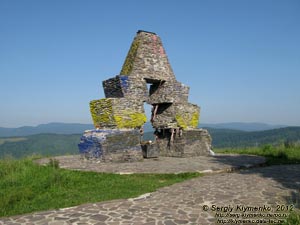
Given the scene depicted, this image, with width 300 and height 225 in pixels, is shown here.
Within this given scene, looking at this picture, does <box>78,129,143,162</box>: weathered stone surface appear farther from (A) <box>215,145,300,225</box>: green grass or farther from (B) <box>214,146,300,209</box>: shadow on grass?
(A) <box>215,145,300,225</box>: green grass

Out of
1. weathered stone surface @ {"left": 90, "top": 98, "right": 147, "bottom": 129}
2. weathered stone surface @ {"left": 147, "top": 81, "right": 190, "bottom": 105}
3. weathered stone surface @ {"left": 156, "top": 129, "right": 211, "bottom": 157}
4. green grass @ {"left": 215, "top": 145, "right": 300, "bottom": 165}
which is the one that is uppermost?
weathered stone surface @ {"left": 147, "top": 81, "right": 190, "bottom": 105}

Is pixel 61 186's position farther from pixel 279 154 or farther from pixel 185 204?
pixel 279 154

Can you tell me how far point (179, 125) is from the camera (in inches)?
663

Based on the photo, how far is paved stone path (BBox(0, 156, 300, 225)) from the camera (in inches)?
227

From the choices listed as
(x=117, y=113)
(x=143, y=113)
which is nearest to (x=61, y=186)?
(x=117, y=113)

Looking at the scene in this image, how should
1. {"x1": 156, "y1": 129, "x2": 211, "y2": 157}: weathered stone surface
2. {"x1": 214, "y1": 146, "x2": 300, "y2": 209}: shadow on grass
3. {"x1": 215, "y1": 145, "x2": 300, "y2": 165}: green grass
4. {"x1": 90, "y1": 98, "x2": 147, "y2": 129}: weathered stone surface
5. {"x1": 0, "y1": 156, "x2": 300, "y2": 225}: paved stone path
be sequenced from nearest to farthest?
{"x1": 0, "y1": 156, "x2": 300, "y2": 225}: paved stone path, {"x1": 214, "y1": 146, "x2": 300, "y2": 209}: shadow on grass, {"x1": 215, "y1": 145, "x2": 300, "y2": 165}: green grass, {"x1": 90, "y1": 98, "x2": 147, "y2": 129}: weathered stone surface, {"x1": 156, "y1": 129, "x2": 211, "y2": 157}: weathered stone surface

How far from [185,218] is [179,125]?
11165 millimetres

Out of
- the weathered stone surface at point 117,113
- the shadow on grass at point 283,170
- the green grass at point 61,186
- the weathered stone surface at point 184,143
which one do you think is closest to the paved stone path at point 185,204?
the shadow on grass at point 283,170

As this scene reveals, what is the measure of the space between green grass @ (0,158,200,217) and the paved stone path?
0.63 metres

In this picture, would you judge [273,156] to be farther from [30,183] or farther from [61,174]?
[30,183]

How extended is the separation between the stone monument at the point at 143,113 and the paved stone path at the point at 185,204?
18.6 ft

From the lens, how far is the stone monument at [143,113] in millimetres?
14336

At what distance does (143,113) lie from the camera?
1585cm

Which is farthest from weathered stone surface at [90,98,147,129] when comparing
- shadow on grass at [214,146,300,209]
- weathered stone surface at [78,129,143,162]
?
shadow on grass at [214,146,300,209]
